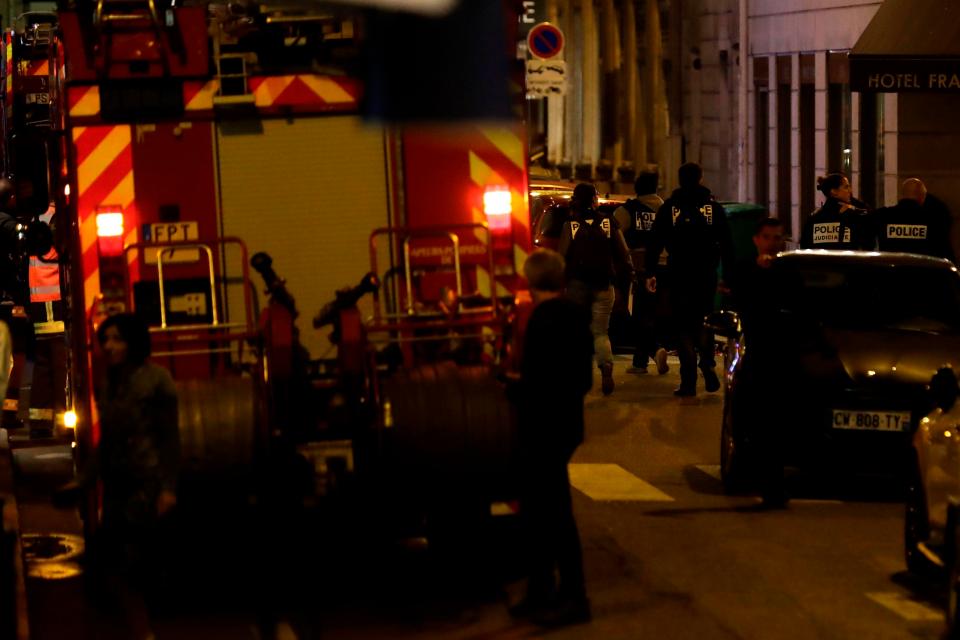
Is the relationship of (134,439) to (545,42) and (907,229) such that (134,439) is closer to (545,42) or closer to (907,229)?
(907,229)

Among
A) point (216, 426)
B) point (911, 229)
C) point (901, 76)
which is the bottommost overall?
point (216, 426)

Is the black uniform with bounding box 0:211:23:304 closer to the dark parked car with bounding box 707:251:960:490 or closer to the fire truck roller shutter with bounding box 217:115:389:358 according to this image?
the fire truck roller shutter with bounding box 217:115:389:358

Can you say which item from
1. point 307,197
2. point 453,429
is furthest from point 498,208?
point 453,429

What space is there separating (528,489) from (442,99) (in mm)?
2740

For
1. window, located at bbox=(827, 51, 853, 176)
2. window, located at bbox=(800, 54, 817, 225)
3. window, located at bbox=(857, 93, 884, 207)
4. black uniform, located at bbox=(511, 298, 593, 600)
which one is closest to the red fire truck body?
black uniform, located at bbox=(511, 298, 593, 600)

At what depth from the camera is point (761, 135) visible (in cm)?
3098

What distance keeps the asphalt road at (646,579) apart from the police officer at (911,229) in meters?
4.39

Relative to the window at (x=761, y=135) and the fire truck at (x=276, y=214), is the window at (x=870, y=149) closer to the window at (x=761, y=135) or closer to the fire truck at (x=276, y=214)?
the window at (x=761, y=135)

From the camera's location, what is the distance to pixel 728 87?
106 ft

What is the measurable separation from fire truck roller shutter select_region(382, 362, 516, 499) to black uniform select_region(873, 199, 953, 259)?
26.8ft

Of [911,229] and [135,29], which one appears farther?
[911,229]

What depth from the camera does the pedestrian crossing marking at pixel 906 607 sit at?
9602 millimetres

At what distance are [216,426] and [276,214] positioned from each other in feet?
5.84

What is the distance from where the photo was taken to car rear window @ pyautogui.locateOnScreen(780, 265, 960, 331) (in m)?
13.1
